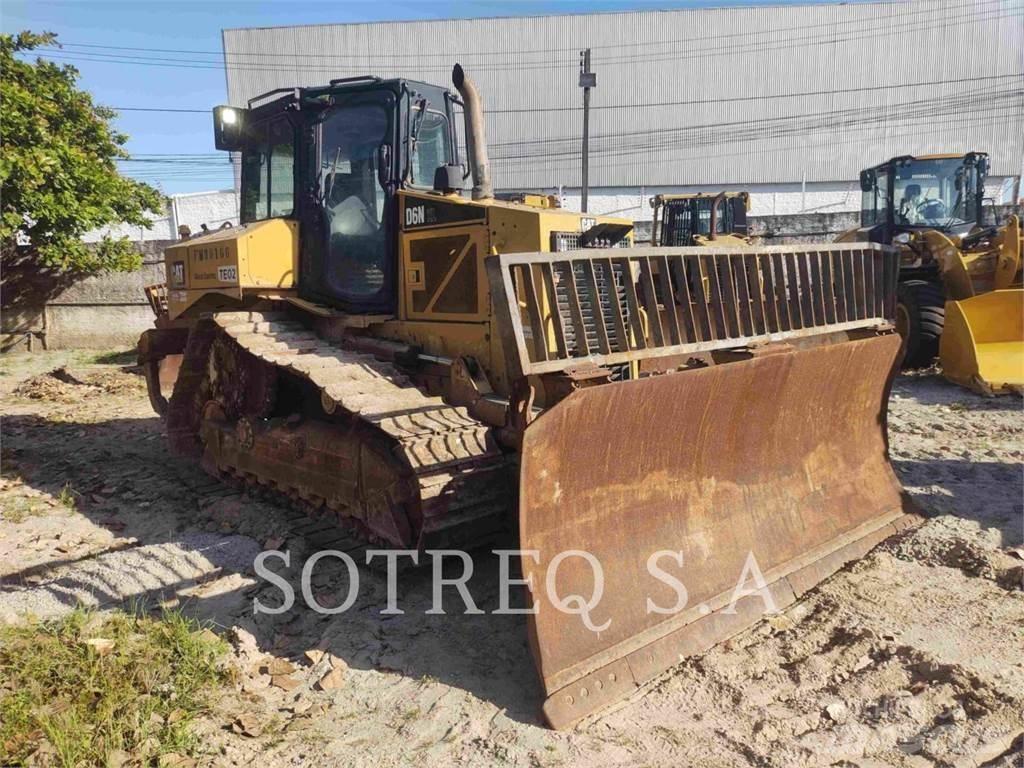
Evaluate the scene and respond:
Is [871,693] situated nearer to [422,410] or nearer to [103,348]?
[422,410]

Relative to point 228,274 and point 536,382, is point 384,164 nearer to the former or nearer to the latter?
point 228,274

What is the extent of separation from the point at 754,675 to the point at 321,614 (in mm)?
2057

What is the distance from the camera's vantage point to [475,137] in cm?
520

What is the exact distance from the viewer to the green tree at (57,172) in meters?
10.5

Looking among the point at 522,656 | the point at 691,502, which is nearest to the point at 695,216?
the point at 691,502

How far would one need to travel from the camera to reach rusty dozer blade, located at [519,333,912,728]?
3152mm

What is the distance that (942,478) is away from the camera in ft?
18.5

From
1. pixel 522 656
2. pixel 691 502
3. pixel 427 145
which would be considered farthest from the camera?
pixel 427 145

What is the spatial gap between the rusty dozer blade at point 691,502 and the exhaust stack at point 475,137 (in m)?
2.16

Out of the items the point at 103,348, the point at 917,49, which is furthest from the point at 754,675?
the point at 917,49

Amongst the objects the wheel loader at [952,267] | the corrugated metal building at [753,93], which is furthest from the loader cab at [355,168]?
the corrugated metal building at [753,93]

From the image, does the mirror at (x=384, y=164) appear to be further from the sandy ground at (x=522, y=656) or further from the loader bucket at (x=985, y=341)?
the loader bucket at (x=985, y=341)

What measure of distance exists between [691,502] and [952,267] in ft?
25.3

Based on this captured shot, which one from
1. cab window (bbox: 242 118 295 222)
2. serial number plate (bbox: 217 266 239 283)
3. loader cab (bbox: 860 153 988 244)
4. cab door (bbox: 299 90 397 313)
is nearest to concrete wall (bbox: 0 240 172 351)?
cab window (bbox: 242 118 295 222)
